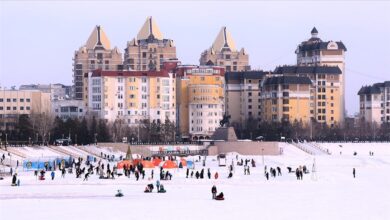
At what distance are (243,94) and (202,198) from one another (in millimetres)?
92301

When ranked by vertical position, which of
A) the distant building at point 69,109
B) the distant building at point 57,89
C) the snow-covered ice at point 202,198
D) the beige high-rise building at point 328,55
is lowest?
the snow-covered ice at point 202,198

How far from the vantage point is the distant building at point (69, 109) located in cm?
11099

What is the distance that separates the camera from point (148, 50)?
12888 centimetres

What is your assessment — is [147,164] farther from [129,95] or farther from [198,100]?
[198,100]

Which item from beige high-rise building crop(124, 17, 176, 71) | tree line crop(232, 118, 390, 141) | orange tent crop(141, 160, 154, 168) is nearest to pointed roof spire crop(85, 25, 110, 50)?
beige high-rise building crop(124, 17, 176, 71)

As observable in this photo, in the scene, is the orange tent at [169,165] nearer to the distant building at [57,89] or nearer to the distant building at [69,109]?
the distant building at [69,109]

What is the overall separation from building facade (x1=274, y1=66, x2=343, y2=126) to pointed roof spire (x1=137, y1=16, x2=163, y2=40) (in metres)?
20.3

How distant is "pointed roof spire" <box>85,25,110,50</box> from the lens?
131625 millimetres

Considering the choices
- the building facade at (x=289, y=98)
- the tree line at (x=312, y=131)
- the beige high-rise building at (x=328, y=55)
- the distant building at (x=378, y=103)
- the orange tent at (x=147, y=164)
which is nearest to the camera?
the orange tent at (x=147, y=164)

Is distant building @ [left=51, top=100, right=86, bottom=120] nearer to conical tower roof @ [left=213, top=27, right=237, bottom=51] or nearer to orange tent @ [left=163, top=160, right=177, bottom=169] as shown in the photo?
conical tower roof @ [left=213, top=27, right=237, bottom=51]

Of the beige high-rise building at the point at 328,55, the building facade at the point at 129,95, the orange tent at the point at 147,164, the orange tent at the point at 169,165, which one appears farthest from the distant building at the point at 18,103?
the orange tent at the point at 169,165

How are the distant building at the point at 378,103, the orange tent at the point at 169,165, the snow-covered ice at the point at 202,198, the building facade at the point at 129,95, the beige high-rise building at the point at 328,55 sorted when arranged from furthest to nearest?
the distant building at the point at 378,103 < the beige high-rise building at the point at 328,55 < the building facade at the point at 129,95 < the orange tent at the point at 169,165 < the snow-covered ice at the point at 202,198

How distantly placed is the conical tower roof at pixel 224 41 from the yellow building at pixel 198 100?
23907 mm

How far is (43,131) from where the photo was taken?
8194 cm
